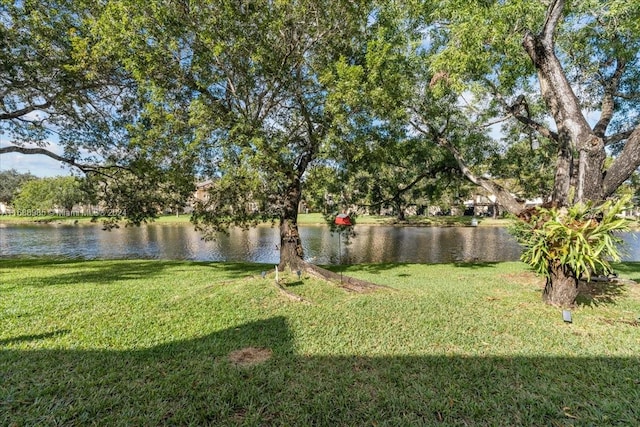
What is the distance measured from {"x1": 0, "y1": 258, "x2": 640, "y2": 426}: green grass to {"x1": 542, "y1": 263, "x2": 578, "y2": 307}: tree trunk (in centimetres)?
29

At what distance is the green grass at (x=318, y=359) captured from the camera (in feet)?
8.22

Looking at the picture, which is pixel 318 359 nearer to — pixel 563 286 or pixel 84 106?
pixel 563 286

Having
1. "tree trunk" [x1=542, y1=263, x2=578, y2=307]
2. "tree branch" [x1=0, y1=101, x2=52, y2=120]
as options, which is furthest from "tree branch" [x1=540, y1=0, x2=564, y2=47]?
"tree branch" [x1=0, y1=101, x2=52, y2=120]

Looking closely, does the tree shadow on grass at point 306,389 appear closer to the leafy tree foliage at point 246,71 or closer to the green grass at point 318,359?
the green grass at point 318,359

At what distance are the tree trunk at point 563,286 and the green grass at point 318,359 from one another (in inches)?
11.6

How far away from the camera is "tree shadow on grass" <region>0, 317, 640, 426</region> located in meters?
2.44

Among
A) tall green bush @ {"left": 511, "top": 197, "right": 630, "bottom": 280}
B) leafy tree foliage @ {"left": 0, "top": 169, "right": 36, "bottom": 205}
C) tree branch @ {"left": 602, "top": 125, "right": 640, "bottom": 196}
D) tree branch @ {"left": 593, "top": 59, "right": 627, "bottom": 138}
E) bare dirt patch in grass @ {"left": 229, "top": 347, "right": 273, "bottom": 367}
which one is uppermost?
leafy tree foliage @ {"left": 0, "top": 169, "right": 36, "bottom": 205}

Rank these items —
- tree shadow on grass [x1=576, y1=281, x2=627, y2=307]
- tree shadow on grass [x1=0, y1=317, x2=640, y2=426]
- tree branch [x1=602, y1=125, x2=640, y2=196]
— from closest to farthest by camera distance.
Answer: tree shadow on grass [x1=0, y1=317, x2=640, y2=426]
tree branch [x1=602, y1=125, x2=640, y2=196]
tree shadow on grass [x1=576, y1=281, x2=627, y2=307]

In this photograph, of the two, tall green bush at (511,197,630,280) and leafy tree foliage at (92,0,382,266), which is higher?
leafy tree foliage at (92,0,382,266)

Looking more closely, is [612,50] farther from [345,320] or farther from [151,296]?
[151,296]

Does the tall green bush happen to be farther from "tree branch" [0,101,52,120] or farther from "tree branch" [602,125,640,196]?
"tree branch" [0,101,52,120]

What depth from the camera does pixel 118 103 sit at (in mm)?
9234

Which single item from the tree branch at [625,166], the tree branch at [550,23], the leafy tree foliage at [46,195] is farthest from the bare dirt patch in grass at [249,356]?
the leafy tree foliage at [46,195]

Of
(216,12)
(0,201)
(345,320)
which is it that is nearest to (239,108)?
(216,12)
